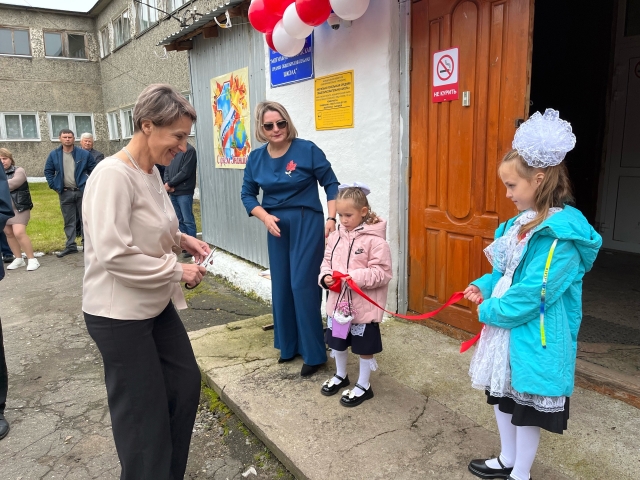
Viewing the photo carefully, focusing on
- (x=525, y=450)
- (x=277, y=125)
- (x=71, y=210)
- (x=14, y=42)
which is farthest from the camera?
(x=14, y=42)

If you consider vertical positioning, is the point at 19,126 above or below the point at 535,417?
Answer: above

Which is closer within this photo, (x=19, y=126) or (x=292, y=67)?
(x=292, y=67)

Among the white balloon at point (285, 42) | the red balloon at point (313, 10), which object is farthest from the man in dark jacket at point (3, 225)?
the white balloon at point (285, 42)

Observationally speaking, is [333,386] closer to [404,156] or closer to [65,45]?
[404,156]

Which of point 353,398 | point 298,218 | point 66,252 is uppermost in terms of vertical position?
point 298,218

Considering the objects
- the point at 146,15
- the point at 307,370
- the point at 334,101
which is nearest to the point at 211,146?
the point at 334,101

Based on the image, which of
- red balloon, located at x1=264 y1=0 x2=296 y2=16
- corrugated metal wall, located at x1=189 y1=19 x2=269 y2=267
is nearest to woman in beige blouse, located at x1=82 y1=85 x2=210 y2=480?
red balloon, located at x1=264 y1=0 x2=296 y2=16

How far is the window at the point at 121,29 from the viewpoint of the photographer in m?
18.4

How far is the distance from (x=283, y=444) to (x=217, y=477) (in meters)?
0.41

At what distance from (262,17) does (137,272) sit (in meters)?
3.41

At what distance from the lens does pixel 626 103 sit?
6352 mm

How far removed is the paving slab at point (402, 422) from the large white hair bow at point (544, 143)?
1.45 meters

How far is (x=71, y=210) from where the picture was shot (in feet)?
27.2

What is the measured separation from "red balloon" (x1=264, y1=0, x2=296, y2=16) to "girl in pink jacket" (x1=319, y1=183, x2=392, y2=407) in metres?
2.26
